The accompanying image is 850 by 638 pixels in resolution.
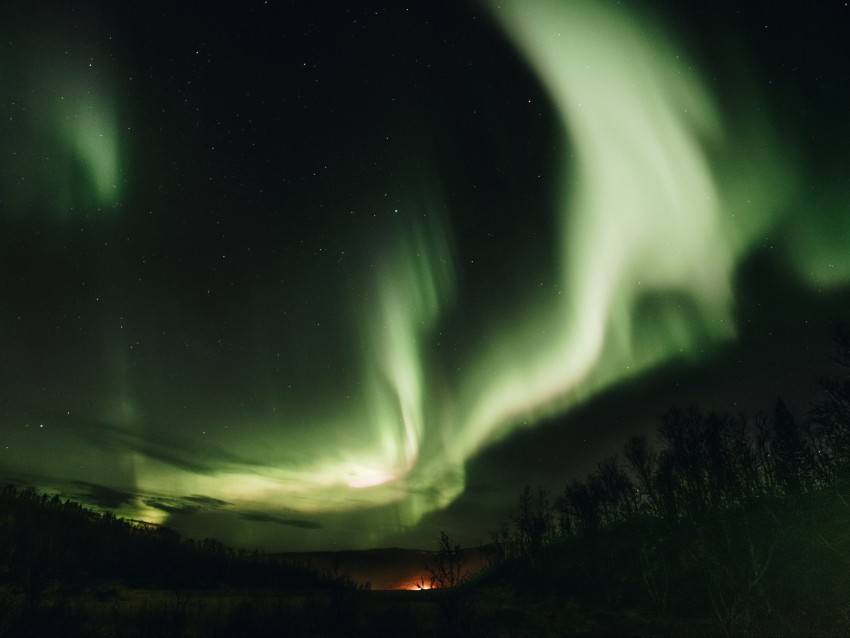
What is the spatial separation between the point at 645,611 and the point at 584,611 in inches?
169

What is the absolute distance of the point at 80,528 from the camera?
151ft

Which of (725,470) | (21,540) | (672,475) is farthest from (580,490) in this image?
(21,540)

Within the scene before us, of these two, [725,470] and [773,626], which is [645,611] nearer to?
[773,626]

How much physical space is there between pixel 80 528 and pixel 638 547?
58545 mm

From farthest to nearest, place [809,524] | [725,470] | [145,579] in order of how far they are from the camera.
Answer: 1. [725,470]
2. [809,524]
3. [145,579]

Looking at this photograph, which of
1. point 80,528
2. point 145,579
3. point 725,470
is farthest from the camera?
point 725,470

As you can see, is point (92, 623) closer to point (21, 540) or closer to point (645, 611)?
point (21, 540)

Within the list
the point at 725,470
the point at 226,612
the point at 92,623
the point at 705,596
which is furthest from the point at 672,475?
the point at 92,623

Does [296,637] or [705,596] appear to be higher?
[296,637]

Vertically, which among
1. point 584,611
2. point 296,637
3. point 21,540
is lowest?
point 584,611

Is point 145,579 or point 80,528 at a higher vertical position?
point 80,528

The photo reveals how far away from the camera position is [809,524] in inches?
1597

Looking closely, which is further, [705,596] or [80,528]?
[80,528]

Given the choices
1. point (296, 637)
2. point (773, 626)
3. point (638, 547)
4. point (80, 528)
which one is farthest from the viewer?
point (638, 547)
